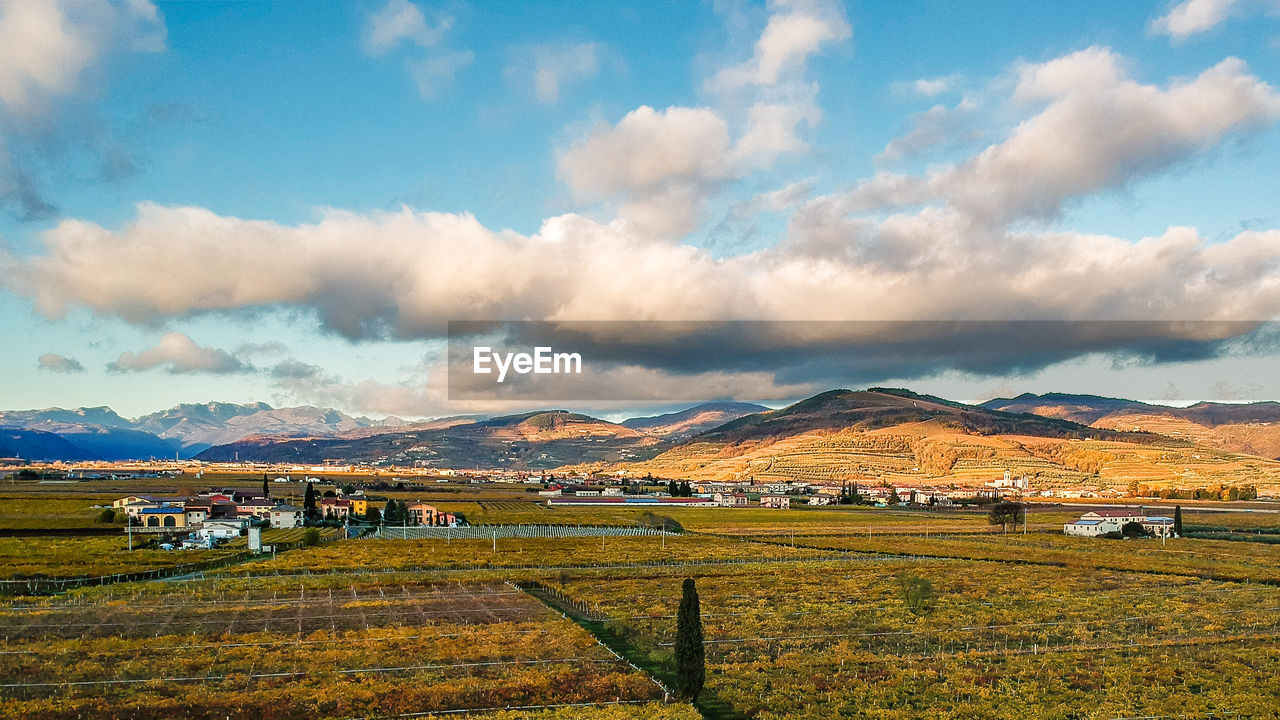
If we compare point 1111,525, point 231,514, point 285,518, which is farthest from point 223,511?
point 1111,525

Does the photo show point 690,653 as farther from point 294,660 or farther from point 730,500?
point 730,500

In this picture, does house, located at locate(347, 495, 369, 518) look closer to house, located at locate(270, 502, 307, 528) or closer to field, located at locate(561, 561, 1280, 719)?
house, located at locate(270, 502, 307, 528)

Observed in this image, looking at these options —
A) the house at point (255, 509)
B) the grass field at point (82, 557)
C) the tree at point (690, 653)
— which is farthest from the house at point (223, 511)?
the tree at point (690, 653)

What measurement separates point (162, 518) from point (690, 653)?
8830cm

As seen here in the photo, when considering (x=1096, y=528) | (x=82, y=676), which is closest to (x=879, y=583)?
(x=82, y=676)

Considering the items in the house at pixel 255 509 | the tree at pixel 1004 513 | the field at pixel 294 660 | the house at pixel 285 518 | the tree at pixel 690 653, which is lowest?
the tree at pixel 1004 513

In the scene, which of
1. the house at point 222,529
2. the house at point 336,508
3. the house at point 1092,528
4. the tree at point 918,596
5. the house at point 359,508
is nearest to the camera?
the tree at point 918,596

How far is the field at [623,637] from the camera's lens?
1113 inches

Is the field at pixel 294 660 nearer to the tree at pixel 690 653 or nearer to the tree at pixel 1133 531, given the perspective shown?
the tree at pixel 690 653

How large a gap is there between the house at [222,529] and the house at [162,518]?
380 cm

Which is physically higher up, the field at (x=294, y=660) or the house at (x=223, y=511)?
the field at (x=294, y=660)

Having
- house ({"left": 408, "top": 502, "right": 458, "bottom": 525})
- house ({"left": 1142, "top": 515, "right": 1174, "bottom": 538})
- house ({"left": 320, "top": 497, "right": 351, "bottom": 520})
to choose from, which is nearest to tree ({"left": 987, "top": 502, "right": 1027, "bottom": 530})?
house ({"left": 1142, "top": 515, "right": 1174, "bottom": 538})

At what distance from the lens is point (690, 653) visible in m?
29.1

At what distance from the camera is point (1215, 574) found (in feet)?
216
